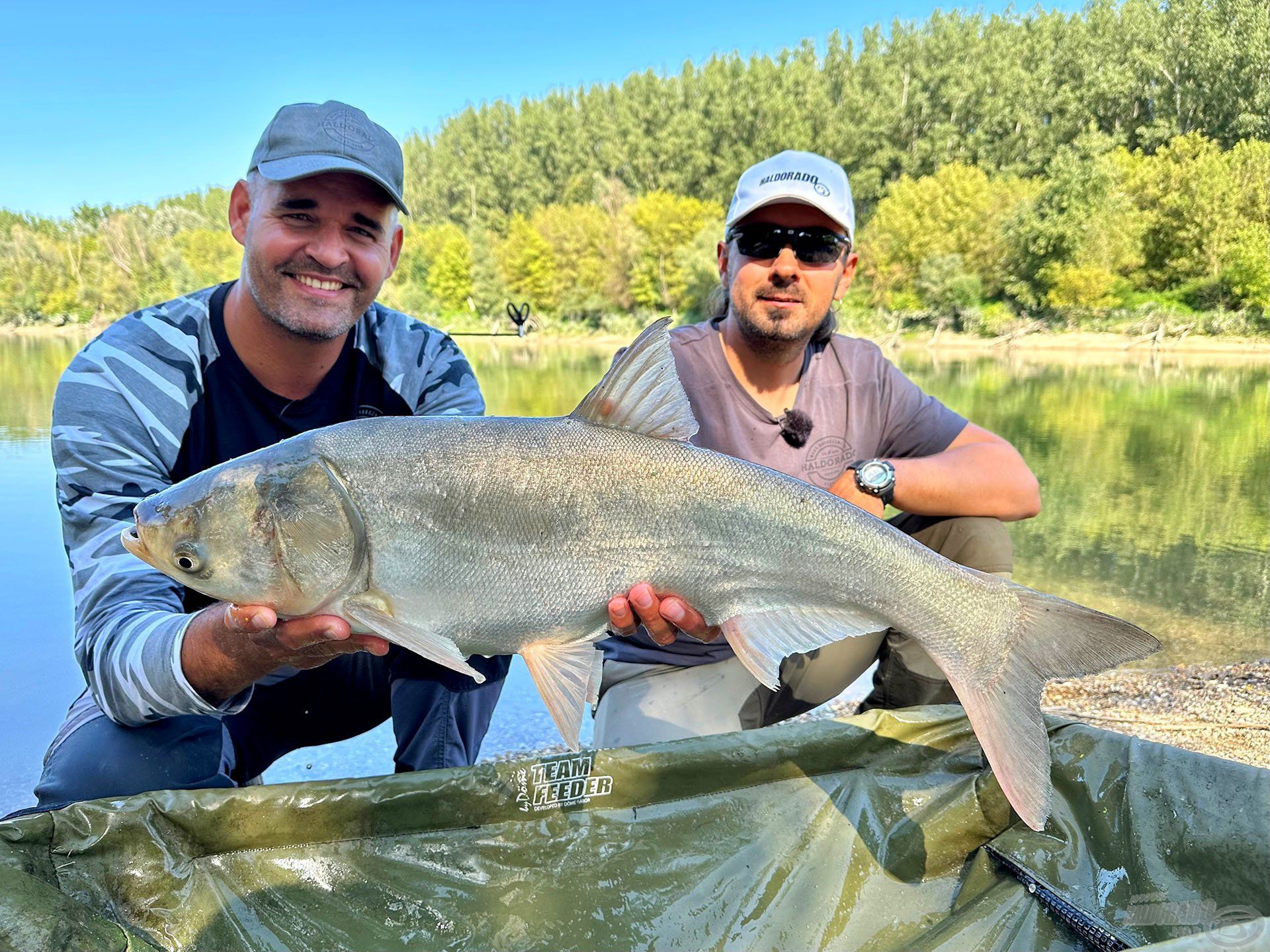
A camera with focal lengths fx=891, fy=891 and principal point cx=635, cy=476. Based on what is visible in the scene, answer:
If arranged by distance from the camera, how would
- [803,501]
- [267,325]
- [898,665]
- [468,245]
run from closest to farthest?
[803,501] → [267,325] → [898,665] → [468,245]

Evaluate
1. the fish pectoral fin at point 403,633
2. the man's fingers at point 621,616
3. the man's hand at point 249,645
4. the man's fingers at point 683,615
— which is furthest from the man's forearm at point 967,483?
the man's hand at point 249,645

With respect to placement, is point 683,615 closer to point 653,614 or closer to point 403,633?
point 653,614

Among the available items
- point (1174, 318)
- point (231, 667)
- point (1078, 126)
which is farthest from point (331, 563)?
point (1078, 126)

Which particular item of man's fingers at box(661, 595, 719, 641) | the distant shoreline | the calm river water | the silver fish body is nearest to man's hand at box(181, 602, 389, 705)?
the silver fish body

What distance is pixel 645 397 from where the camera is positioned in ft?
5.59

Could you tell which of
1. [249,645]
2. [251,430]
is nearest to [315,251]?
[251,430]

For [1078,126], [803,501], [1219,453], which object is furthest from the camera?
[1078,126]

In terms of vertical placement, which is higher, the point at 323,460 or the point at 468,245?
the point at 468,245

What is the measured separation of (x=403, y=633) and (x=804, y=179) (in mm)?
1961

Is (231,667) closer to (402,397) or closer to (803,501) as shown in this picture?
(402,397)

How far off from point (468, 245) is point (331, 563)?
60.0 metres

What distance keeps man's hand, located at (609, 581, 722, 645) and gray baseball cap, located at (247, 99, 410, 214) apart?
1.22 meters

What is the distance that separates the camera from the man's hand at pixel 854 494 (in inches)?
95.9

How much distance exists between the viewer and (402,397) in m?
2.33
